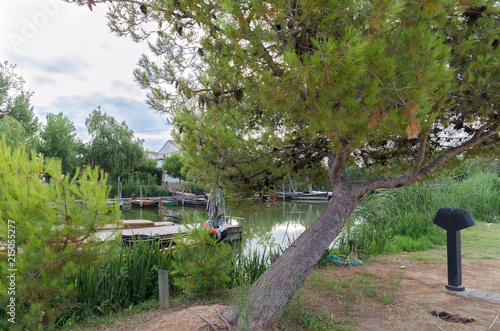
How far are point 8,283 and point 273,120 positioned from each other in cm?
269

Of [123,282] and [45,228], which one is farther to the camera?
[123,282]

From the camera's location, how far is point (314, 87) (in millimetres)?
1796

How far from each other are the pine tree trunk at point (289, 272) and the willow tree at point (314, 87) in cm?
1

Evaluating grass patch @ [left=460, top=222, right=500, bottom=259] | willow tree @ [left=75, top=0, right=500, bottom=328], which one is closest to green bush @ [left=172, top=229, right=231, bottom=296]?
willow tree @ [left=75, top=0, right=500, bottom=328]

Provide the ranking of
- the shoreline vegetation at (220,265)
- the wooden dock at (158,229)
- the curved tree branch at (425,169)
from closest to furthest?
1. the curved tree branch at (425,169)
2. the shoreline vegetation at (220,265)
3. the wooden dock at (158,229)

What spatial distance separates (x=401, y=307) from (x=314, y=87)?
7.61 feet

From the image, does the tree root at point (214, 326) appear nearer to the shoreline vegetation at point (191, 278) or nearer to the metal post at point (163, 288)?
the shoreline vegetation at point (191, 278)

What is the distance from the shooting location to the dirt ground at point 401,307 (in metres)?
2.49

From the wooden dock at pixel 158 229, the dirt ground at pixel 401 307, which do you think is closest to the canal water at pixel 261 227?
the wooden dock at pixel 158 229

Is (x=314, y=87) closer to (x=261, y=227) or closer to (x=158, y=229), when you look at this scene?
(x=261, y=227)

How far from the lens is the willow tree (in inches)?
70.0

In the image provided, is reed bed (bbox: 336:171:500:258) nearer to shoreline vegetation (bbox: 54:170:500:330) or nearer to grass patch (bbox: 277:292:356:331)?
shoreline vegetation (bbox: 54:170:500:330)

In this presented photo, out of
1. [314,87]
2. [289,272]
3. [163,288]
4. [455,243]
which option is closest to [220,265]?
[163,288]

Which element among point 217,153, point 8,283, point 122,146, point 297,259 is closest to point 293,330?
point 297,259
